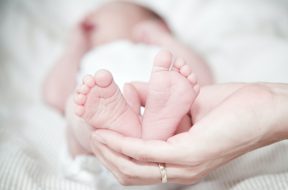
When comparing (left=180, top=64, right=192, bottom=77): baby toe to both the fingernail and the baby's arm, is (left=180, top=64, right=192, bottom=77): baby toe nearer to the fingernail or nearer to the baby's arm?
the fingernail

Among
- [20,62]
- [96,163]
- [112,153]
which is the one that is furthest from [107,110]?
[20,62]

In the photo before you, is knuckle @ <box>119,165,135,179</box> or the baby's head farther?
the baby's head

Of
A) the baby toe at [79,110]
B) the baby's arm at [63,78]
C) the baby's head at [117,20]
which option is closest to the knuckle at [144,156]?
the baby toe at [79,110]

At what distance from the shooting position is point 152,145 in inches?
26.0

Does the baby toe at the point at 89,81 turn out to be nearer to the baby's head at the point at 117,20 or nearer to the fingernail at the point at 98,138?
the fingernail at the point at 98,138

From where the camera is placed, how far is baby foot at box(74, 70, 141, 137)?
2.28 feet

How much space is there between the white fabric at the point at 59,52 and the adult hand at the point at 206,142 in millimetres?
131

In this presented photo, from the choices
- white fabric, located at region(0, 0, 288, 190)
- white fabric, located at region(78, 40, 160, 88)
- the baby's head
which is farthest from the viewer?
the baby's head

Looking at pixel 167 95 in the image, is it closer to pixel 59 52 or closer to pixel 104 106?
pixel 104 106

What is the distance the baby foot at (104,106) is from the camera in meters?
0.69

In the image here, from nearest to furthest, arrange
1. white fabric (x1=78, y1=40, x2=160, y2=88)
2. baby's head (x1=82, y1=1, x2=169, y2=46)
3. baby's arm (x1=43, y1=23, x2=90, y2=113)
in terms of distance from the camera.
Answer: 1. white fabric (x1=78, y1=40, x2=160, y2=88)
2. baby's arm (x1=43, y1=23, x2=90, y2=113)
3. baby's head (x1=82, y1=1, x2=169, y2=46)

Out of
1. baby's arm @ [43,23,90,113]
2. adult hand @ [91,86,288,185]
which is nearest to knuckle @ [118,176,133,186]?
adult hand @ [91,86,288,185]

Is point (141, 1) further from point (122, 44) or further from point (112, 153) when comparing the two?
point (112, 153)

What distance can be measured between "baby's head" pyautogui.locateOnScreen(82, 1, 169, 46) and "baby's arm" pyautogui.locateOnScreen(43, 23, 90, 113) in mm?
95
